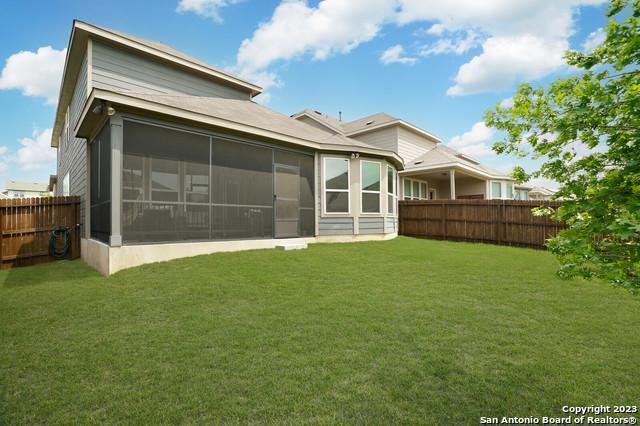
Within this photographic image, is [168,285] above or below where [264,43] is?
below

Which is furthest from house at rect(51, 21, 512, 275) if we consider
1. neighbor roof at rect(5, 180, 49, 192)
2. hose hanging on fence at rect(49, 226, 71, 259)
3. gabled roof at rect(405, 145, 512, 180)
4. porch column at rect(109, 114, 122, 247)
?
neighbor roof at rect(5, 180, 49, 192)

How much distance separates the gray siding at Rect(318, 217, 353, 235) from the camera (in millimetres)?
9887

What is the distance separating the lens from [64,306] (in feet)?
13.6

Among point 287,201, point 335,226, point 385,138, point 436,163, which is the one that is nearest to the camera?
point 287,201

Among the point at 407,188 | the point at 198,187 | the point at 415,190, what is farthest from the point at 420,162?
the point at 198,187

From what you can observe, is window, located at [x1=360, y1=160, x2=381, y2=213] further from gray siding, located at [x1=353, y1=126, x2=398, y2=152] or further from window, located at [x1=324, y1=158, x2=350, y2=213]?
gray siding, located at [x1=353, y1=126, x2=398, y2=152]

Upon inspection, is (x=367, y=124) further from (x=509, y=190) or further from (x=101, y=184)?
(x=101, y=184)

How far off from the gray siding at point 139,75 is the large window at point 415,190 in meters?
10.6

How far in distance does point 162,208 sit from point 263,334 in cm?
474

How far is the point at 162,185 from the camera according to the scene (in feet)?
26.2

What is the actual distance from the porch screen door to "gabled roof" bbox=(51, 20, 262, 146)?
17.5 ft

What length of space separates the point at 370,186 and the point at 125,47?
877 cm

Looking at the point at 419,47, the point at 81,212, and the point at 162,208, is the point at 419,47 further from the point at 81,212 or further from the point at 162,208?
the point at 81,212

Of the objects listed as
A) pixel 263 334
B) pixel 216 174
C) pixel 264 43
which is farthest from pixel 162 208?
pixel 264 43
